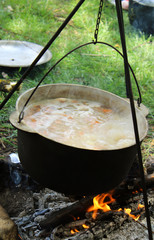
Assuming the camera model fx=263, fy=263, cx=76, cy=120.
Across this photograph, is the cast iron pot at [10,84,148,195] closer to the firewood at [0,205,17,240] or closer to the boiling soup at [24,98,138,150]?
the boiling soup at [24,98,138,150]

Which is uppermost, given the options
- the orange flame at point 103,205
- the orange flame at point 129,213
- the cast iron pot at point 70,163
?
the cast iron pot at point 70,163

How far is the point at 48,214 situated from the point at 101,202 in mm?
446

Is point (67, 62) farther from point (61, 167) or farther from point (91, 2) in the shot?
point (61, 167)

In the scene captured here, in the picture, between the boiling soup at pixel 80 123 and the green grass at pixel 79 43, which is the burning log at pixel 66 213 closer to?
the boiling soup at pixel 80 123

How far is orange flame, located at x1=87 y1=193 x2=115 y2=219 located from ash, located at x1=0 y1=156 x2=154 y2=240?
1.5 inches

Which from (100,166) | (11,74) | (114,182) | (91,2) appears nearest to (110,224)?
(114,182)

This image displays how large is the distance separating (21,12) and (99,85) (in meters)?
3.04

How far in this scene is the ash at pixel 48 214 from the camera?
192 cm

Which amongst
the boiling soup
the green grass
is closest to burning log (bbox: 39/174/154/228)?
the boiling soup

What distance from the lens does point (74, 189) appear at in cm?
167

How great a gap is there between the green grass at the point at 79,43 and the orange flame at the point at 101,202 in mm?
1697

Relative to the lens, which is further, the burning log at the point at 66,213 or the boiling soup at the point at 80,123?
the burning log at the point at 66,213

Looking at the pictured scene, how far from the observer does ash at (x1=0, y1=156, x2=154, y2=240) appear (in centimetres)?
192

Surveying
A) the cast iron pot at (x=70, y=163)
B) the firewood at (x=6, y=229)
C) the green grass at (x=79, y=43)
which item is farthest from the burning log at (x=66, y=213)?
the green grass at (x=79, y=43)
